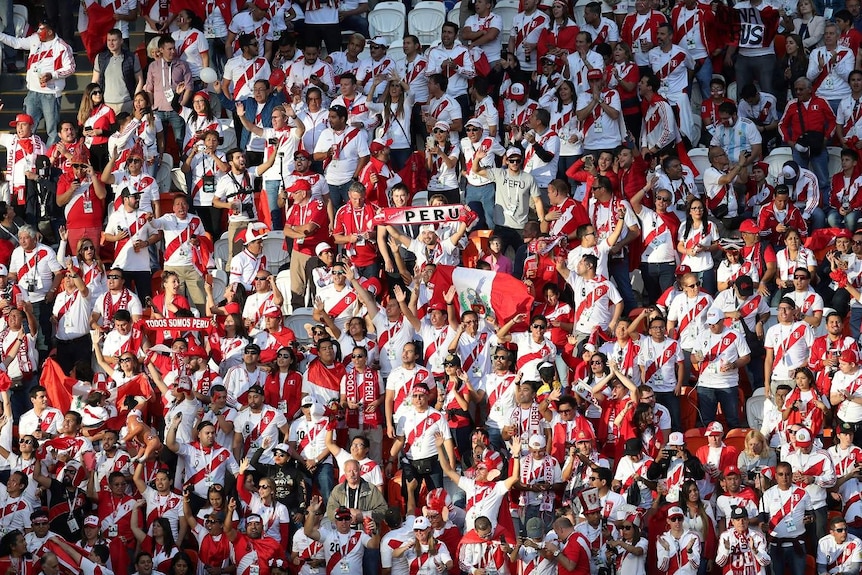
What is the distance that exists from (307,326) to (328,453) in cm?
173

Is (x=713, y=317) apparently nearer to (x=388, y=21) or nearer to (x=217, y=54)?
(x=388, y=21)

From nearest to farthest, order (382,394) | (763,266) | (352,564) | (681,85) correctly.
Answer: (352,564) → (382,394) → (763,266) → (681,85)

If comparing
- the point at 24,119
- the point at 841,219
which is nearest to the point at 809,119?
the point at 841,219

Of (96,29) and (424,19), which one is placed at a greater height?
(96,29)

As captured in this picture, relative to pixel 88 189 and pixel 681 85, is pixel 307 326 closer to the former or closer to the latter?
pixel 88 189

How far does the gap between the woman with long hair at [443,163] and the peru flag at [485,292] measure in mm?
1592

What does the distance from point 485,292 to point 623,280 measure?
155 cm

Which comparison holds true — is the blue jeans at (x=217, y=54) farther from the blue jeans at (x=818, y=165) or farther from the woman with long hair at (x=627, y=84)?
the blue jeans at (x=818, y=165)

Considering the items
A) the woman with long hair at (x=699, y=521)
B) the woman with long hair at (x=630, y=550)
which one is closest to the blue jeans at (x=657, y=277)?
the woman with long hair at (x=699, y=521)

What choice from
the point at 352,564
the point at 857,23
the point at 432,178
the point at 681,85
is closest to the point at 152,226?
the point at 432,178

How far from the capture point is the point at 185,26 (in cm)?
2195

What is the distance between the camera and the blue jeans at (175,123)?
21.3 m

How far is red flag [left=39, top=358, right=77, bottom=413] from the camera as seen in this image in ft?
61.4

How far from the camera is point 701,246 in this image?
19688 mm
